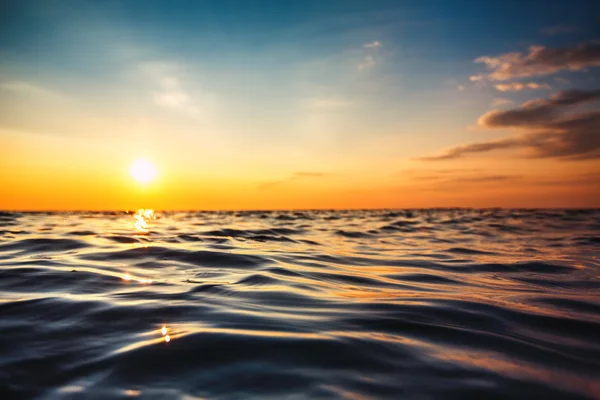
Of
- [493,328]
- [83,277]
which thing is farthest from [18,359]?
[493,328]

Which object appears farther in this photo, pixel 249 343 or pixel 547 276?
pixel 547 276

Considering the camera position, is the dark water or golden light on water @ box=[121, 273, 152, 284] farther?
golden light on water @ box=[121, 273, 152, 284]

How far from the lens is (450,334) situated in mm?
2957

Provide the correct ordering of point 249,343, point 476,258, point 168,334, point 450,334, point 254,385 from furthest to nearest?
point 476,258 → point 450,334 → point 168,334 → point 249,343 → point 254,385

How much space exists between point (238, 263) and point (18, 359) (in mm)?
4557

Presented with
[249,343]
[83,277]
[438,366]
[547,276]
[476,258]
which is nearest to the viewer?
[438,366]

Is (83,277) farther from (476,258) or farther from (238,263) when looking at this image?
(476,258)

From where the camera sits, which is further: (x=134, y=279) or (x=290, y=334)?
(x=134, y=279)

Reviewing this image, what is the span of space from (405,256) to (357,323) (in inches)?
228

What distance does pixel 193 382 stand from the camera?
Result: 6.59 feet

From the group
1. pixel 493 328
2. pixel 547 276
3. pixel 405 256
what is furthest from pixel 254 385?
pixel 405 256

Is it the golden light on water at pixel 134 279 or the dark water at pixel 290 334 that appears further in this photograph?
the golden light on water at pixel 134 279

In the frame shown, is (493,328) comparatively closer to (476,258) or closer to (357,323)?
(357,323)

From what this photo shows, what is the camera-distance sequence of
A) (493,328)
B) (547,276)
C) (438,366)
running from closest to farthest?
(438,366), (493,328), (547,276)
